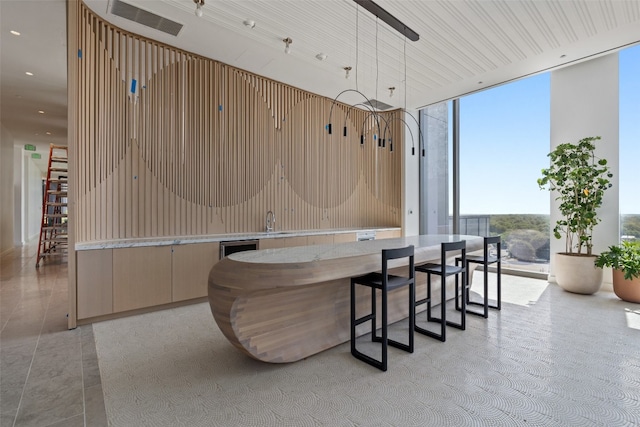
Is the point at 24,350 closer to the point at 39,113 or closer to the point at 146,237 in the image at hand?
the point at 146,237

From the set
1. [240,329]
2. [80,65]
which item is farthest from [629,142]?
[80,65]

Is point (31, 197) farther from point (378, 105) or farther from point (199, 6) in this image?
point (378, 105)

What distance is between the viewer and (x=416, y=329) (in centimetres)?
323

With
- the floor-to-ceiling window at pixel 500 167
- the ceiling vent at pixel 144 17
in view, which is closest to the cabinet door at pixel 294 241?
the ceiling vent at pixel 144 17

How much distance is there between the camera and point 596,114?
492cm

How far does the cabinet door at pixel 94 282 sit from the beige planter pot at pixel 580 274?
6.17m

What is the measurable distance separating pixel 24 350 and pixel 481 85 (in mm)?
7354

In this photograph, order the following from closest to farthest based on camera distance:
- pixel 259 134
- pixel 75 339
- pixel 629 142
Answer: pixel 75 339 → pixel 629 142 → pixel 259 134

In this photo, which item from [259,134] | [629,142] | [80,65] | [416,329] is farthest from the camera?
[259,134]

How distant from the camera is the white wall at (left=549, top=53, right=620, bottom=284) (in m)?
4.77

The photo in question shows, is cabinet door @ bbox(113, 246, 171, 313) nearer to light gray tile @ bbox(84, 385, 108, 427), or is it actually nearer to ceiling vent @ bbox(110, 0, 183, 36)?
light gray tile @ bbox(84, 385, 108, 427)

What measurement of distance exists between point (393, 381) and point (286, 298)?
3.27ft

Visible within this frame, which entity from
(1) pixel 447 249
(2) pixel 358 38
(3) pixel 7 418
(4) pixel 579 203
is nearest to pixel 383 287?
(1) pixel 447 249

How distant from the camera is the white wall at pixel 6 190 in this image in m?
7.91
